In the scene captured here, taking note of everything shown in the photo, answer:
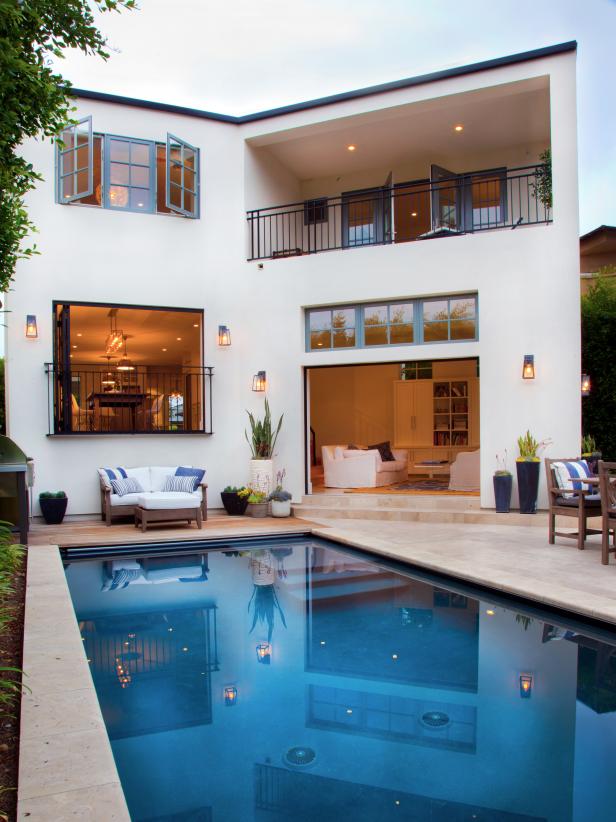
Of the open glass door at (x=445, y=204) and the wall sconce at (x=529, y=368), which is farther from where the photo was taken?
the open glass door at (x=445, y=204)

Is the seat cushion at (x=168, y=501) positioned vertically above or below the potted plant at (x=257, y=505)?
above

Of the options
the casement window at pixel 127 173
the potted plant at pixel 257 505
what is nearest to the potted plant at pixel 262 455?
the potted plant at pixel 257 505

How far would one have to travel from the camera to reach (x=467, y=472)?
10406 mm

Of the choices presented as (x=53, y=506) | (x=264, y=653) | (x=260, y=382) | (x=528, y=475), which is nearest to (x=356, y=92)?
(x=260, y=382)

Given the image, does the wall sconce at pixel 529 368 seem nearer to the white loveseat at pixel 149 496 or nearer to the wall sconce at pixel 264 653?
the white loveseat at pixel 149 496

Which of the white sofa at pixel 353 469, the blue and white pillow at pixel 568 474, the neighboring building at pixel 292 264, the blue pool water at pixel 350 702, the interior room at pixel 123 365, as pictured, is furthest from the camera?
the white sofa at pixel 353 469

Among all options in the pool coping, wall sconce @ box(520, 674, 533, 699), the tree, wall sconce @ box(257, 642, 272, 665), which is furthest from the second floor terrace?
wall sconce @ box(520, 674, 533, 699)

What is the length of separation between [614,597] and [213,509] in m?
6.65

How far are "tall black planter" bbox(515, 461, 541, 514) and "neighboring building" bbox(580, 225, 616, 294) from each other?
26.3ft

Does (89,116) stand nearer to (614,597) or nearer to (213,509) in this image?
(213,509)

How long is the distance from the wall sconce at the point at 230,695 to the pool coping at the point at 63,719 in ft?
2.33

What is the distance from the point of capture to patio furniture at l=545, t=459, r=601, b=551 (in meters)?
6.79

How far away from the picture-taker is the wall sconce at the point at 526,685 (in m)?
3.48

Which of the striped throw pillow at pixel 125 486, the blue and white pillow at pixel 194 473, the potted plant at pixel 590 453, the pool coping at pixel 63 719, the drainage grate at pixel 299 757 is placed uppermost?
the potted plant at pixel 590 453
